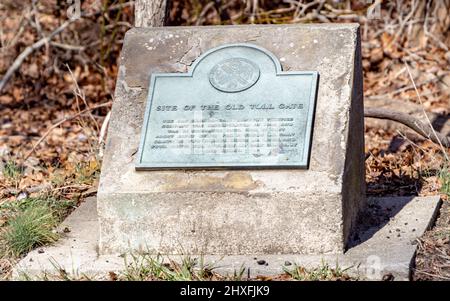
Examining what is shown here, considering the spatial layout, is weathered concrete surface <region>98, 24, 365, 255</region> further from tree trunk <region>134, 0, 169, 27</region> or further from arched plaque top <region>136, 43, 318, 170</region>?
tree trunk <region>134, 0, 169, 27</region>

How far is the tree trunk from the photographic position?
6.42 metres

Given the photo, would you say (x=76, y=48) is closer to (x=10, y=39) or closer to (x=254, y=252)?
(x=10, y=39)

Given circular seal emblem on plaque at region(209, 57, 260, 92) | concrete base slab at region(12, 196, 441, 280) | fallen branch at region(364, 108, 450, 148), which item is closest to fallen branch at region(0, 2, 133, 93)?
fallen branch at region(364, 108, 450, 148)

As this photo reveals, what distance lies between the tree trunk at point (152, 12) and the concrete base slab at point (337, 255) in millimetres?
1642

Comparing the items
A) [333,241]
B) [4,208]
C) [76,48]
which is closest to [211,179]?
[333,241]

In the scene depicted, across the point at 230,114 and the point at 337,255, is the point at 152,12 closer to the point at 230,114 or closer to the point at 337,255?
the point at 230,114

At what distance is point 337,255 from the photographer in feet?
15.4

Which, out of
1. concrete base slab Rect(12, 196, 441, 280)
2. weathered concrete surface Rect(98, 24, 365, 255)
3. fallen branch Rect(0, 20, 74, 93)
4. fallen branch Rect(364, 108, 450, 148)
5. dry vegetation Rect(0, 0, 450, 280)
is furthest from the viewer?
fallen branch Rect(0, 20, 74, 93)

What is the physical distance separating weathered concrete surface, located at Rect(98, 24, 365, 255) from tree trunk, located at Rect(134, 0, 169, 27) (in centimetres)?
135

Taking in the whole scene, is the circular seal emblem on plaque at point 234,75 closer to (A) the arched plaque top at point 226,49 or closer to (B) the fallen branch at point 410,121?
(A) the arched plaque top at point 226,49

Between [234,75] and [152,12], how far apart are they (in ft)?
5.06

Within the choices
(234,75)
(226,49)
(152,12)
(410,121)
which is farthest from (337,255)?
(152,12)

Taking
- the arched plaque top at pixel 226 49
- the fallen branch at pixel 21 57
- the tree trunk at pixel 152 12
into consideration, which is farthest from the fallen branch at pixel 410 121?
the fallen branch at pixel 21 57

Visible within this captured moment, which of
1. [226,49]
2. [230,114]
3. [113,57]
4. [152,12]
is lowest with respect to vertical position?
[230,114]
